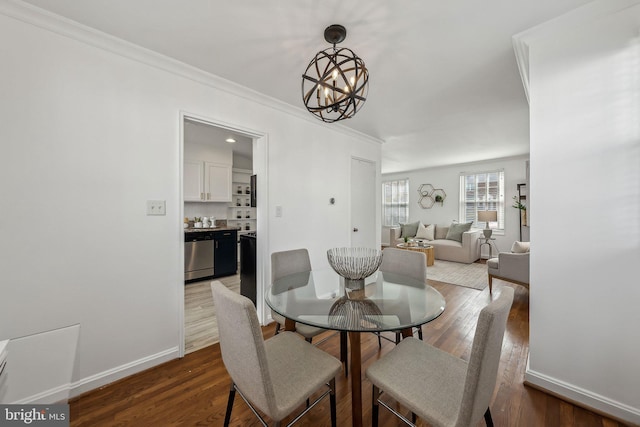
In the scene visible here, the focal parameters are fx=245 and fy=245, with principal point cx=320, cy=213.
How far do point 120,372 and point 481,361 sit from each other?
2.32 metres

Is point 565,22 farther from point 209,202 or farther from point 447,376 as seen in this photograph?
point 209,202

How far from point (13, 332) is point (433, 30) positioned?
3223mm

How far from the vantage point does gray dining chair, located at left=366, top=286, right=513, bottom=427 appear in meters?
0.86

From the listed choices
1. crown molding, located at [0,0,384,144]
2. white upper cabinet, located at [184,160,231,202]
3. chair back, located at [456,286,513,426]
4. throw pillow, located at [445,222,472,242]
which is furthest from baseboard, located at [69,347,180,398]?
throw pillow, located at [445,222,472,242]

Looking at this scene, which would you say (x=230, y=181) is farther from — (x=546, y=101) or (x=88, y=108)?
(x=546, y=101)

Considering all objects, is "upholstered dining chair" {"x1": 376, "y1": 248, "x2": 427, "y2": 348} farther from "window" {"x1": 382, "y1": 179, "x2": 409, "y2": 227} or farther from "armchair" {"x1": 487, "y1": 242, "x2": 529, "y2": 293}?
"window" {"x1": 382, "y1": 179, "x2": 409, "y2": 227}

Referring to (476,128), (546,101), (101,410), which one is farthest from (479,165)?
(101,410)

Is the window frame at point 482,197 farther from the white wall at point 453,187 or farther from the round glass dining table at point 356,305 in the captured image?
the round glass dining table at point 356,305

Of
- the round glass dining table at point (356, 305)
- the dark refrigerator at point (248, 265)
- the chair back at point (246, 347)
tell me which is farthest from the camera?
the dark refrigerator at point (248, 265)

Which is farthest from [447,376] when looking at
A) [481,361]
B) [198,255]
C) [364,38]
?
[198,255]

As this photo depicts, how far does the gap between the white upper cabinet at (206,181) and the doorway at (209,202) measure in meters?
0.05

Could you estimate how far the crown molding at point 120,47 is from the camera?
147 cm

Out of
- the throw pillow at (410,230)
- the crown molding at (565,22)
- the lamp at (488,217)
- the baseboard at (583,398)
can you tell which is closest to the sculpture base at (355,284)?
the baseboard at (583,398)

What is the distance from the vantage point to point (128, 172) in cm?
182
